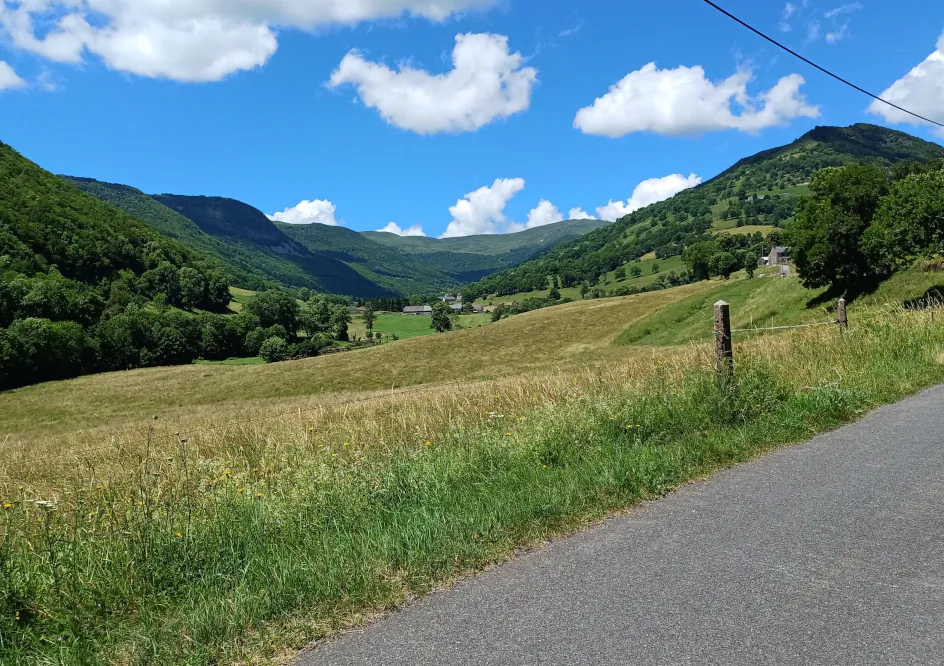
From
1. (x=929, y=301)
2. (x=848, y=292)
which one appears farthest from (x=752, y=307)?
(x=929, y=301)

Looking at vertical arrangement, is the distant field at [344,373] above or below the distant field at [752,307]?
below

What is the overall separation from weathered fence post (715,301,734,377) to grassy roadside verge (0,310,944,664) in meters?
0.25

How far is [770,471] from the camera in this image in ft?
20.6

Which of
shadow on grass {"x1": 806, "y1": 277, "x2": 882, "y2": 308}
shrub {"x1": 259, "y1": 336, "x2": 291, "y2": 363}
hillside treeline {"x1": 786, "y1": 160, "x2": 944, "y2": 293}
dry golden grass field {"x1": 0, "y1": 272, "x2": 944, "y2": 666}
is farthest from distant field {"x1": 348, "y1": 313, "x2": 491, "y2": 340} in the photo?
dry golden grass field {"x1": 0, "y1": 272, "x2": 944, "y2": 666}

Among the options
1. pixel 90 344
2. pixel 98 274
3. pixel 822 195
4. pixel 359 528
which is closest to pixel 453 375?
pixel 822 195

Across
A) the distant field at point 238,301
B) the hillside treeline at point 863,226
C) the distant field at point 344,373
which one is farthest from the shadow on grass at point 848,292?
the distant field at point 238,301

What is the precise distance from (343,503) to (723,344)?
20.6ft

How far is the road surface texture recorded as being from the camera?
10.6 ft

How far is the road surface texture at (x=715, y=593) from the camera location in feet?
10.6

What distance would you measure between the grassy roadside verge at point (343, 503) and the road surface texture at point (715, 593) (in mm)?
438

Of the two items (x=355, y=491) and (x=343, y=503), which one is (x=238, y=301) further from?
(x=343, y=503)

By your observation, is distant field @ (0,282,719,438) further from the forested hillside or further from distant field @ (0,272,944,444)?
the forested hillside

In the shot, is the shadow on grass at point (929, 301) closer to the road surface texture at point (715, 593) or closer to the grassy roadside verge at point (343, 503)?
the grassy roadside verge at point (343, 503)

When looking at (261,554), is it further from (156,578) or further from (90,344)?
(90,344)
